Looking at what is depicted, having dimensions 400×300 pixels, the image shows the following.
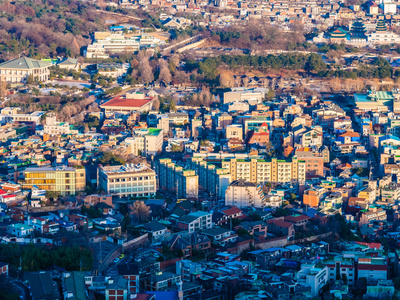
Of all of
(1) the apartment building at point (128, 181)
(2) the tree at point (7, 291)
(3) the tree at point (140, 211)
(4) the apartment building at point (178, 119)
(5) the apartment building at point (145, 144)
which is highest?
(4) the apartment building at point (178, 119)

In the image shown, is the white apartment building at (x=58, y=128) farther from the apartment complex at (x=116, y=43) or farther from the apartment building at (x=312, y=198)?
the apartment complex at (x=116, y=43)

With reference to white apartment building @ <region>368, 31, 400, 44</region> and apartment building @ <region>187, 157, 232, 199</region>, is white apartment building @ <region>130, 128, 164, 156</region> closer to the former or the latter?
apartment building @ <region>187, 157, 232, 199</region>

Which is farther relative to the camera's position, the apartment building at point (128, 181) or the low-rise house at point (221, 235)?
the apartment building at point (128, 181)

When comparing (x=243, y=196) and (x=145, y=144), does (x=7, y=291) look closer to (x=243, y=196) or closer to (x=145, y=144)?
(x=243, y=196)

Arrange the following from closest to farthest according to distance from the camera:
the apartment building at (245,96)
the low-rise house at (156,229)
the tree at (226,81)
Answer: the low-rise house at (156,229) → the apartment building at (245,96) → the tree at (226,81)

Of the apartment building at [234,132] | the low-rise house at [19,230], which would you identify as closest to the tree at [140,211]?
the low-rise house at [19,230]

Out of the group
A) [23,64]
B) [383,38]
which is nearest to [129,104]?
[23,64]

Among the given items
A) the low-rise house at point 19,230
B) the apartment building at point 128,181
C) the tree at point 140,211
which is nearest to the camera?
the low-rise house at point 19,230

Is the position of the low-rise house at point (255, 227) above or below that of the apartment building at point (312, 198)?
below
